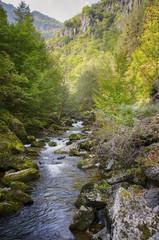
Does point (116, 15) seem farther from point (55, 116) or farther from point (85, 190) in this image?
point (85, 190)

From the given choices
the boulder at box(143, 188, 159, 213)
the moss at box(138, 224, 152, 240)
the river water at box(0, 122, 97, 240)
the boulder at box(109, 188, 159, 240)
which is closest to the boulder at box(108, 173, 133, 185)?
the boulder at box(143, 188, 159, 213)

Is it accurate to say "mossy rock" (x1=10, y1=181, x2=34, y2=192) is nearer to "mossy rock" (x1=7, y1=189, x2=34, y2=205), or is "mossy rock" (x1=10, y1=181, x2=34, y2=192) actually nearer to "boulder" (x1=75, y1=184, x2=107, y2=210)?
"mossy rock" (x1=7, y1=189, x2=34, y2=205)

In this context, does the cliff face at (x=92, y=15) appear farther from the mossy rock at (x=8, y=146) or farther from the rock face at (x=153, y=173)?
the rock face at (x=153, y=173)

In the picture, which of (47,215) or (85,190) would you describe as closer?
(47,215)

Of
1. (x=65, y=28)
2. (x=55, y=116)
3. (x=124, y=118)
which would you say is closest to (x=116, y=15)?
(x=65, y=28)

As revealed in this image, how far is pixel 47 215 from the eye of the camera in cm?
462

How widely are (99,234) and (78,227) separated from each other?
2.17 feet

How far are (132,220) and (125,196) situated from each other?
0.45 meters

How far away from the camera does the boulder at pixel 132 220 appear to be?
8.45ft

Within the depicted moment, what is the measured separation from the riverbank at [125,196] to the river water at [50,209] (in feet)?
1.45

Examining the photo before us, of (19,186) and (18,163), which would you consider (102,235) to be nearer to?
(19,186)

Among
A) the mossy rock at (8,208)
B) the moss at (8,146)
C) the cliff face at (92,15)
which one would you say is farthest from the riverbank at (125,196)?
the cliff face at (92,15)

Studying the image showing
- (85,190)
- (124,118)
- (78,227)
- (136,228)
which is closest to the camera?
(136,228)

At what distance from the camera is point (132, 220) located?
273 cm
